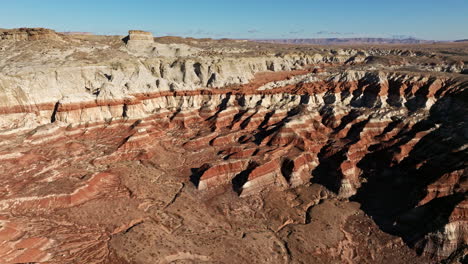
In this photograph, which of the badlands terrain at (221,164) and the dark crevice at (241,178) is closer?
the badlands terrain at (221,164)

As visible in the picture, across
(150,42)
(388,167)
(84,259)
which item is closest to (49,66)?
(150,42)

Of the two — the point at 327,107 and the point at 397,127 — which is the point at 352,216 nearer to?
the point at 397,127

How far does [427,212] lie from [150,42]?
8157 cm

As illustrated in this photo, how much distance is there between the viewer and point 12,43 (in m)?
61.9

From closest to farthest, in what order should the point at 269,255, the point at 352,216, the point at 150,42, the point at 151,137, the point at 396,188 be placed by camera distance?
the point at 269,255 < the point at 352,216 < the point at 396,188 < the point at 151,137 < the point at 150,42

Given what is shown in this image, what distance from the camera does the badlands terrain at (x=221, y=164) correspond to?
1059 inches

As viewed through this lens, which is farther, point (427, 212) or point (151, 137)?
point (151, 137)

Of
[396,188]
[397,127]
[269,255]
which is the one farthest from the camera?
[397,127]

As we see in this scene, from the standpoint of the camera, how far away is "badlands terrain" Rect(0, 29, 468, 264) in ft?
88.2

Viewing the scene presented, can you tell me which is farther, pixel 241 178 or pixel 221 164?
pixel 221 164

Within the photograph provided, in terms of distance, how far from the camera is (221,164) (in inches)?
1491

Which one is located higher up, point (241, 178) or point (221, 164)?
point (221, 164)

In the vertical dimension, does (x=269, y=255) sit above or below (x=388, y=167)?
below

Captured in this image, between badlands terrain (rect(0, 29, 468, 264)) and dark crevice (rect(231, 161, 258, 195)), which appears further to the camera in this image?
dark crevice (rect(231, 161, 258, 195))
